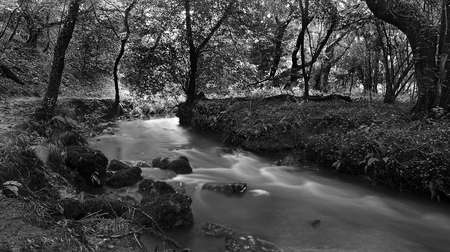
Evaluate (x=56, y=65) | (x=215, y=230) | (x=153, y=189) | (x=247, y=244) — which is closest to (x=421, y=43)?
(x=247, y=244)

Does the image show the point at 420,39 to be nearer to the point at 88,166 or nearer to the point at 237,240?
the point at 237,240

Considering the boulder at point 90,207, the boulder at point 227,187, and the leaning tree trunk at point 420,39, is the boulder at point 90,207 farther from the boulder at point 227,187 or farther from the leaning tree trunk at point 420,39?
the leaning tree trunk at point 420,39

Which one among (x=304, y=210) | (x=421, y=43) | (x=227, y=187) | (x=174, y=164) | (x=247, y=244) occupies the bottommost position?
(x=247, y=244)

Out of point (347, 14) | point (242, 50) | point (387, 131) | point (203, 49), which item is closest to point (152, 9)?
point (203, 49)

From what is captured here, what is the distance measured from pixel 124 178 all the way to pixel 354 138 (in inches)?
241

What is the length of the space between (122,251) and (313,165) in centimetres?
714

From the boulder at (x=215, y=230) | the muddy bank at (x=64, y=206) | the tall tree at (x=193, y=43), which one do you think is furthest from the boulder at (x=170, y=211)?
the tall tree at (x=193, y=43)

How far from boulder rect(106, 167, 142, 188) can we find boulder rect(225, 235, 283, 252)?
3.01 meters

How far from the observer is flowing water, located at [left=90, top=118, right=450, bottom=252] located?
5074 mm

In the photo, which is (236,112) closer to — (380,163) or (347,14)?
(380,163)

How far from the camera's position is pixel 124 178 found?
22.6ft

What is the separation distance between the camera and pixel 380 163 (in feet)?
24.7

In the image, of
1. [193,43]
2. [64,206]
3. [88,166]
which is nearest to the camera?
[64,206]

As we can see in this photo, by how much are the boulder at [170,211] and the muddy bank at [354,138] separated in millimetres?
4770
